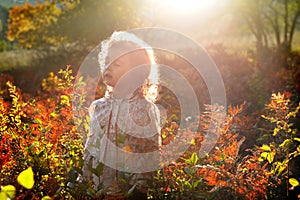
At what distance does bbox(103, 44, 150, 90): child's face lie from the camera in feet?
10.1

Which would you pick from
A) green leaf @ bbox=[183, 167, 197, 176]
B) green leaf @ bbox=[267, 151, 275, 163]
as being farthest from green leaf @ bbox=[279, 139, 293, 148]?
green leaf @ bbox=[183, 167, 197, 176]

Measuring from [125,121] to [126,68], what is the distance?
400 millimetres

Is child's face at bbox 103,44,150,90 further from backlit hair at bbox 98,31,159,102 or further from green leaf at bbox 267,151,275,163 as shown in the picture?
green leaf at bbox 267,151,275,163

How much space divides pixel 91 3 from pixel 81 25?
84 cm

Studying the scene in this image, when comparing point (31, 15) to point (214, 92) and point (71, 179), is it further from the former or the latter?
point (71, 179)

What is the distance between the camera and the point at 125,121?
10.00 feet

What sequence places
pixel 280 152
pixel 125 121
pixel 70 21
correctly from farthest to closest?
pixel 70 21
pixel 280 152
pixel 125 121

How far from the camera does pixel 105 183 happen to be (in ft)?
9.93

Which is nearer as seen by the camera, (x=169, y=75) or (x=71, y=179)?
(x=71, y=179)

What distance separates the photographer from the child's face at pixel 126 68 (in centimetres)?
309

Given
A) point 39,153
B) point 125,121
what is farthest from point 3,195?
point 39,153

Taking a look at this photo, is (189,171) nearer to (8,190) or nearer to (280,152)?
(280,152)

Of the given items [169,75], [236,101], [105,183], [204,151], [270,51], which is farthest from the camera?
[270,51]

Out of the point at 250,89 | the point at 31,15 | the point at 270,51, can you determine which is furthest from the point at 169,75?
the point at 31,15
